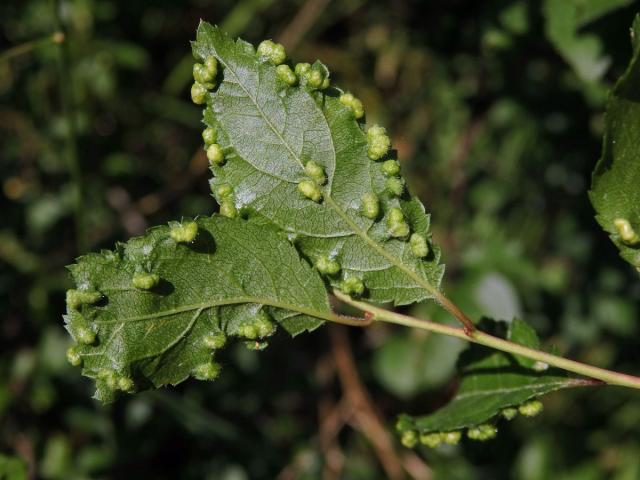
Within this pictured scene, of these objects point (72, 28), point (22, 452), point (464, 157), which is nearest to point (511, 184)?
point (464, 157)

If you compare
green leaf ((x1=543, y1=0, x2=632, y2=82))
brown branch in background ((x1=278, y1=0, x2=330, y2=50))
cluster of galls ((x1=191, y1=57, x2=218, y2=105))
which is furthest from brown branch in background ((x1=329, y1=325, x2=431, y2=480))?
cluster of galls ((x1=191, y1=57, x2=218, y2=105))

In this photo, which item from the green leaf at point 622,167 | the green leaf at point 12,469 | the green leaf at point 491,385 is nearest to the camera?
the green leaf at point 622,167

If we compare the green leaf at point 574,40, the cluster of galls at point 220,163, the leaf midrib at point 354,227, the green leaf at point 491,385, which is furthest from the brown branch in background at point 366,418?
the cluster of galls at point 220,163

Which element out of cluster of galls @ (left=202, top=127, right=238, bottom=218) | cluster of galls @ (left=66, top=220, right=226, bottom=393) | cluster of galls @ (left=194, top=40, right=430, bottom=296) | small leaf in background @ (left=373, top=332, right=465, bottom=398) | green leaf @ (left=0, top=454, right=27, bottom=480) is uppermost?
cluster of galls @ (left=194, top=40, right=430, bottom=296)

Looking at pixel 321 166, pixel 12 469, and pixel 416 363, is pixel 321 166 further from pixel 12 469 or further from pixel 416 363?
pixel 416 363

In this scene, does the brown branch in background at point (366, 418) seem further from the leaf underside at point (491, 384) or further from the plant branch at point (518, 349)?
the plant branch at point (518, 349)

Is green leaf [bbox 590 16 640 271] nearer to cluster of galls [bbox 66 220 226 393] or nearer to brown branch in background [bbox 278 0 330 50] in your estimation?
cluster of galls [bbox 66 220 226 393]

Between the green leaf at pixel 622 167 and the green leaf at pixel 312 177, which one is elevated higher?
the green leaf at pixel 622 167
